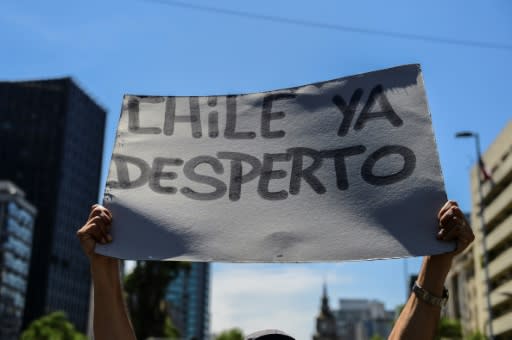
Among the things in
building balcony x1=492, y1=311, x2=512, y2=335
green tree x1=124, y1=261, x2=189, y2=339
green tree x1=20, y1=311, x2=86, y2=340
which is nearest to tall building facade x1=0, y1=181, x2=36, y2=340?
green tree x1=20, y1=311, x2=86, y2=340

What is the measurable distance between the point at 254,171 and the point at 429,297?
1.20 metres

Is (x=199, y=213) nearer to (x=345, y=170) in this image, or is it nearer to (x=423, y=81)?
(x=345, y=170)

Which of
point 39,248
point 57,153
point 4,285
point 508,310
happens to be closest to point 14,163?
point 57,153

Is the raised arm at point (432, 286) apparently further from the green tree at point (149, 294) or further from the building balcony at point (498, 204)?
the building balcony at point (498, 204)

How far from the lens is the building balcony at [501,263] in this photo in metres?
54.5

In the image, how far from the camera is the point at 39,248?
120250 millimetres

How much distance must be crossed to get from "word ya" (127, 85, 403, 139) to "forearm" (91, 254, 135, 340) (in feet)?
3.26

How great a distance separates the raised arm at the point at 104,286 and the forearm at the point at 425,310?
1268 millimetres

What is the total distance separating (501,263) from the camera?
56.8 metres

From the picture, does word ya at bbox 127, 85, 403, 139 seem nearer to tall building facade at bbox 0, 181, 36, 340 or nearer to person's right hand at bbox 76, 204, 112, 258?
person's right hand at bbox 76, 204, 112, 258

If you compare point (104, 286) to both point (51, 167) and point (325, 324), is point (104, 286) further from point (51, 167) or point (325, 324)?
point (325, 324)

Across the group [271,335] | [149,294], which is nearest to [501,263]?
[149,294]

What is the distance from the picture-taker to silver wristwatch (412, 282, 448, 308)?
3289 mm

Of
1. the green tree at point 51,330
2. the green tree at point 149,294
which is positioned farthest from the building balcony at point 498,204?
the green tree at point 51,330
